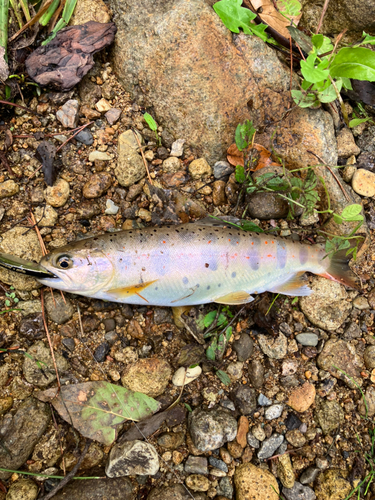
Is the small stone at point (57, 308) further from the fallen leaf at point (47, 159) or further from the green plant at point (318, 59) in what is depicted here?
the green plant at point (318, 59)

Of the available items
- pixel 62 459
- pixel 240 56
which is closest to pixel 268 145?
pixel 240 56

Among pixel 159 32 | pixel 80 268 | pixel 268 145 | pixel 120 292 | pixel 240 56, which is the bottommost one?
pixel 120 292

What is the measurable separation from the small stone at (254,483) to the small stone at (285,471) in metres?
0.10

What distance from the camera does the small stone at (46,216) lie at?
11.9ft

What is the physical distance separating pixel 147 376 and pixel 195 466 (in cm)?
108

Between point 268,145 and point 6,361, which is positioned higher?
point 268,145

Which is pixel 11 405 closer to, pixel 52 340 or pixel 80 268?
pixel 52 340

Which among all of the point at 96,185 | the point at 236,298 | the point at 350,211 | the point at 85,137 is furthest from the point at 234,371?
the point at 85,137

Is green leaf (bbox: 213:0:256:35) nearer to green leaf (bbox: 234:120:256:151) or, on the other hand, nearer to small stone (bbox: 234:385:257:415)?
green leaf (bbox: 234:120:256:151)

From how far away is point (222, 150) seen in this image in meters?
3.88

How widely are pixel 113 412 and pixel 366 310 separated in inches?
126

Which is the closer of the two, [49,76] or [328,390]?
[49,76]

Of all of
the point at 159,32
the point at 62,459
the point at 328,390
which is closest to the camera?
the point at 62,459

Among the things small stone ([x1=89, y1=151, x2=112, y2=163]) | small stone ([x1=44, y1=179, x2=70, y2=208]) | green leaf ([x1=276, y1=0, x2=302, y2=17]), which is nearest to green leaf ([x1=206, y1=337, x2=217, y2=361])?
small stone ([x1=44, y1=179, x2=70, y2=208])
